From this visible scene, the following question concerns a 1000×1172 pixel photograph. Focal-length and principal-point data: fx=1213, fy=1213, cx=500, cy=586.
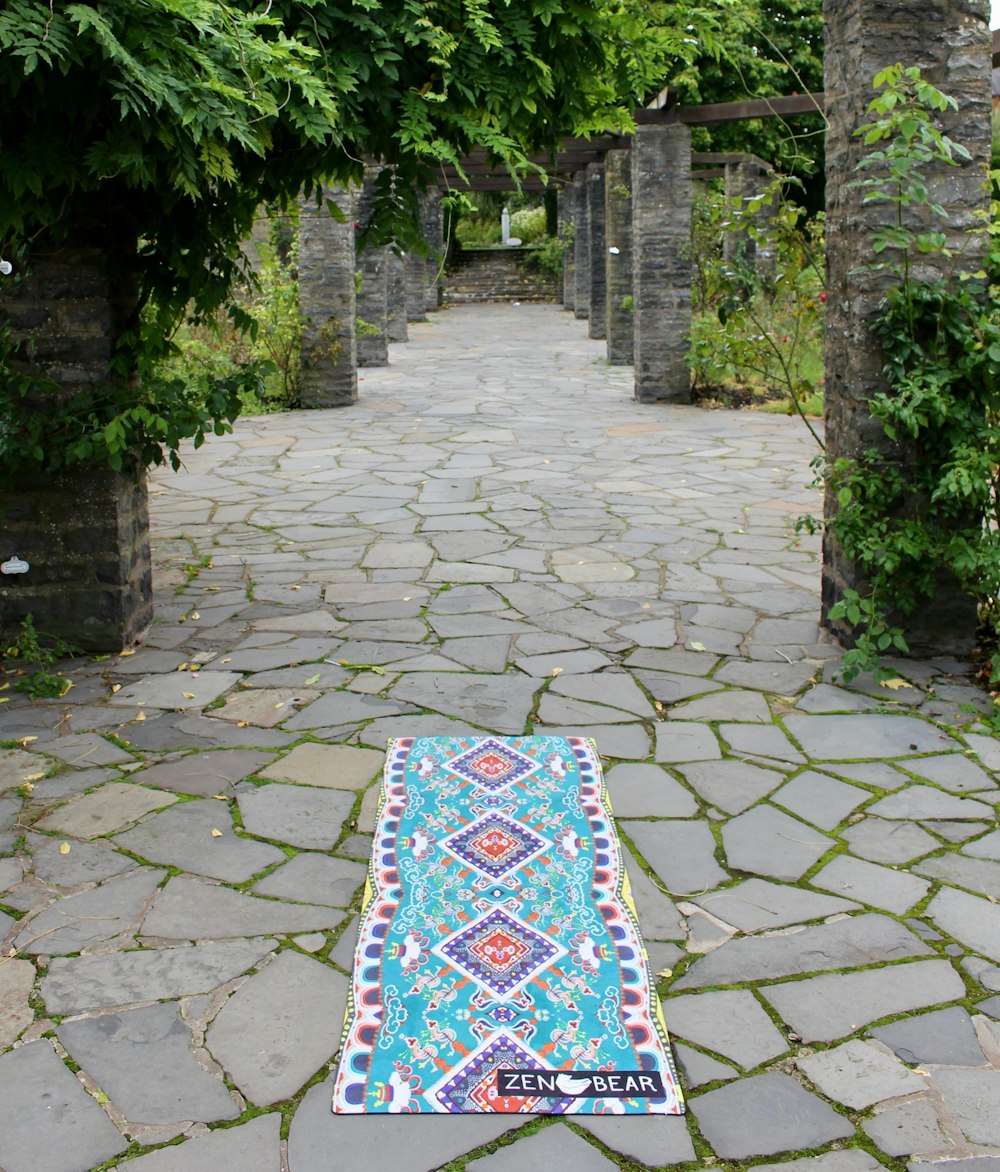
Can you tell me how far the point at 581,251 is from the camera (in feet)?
80.0

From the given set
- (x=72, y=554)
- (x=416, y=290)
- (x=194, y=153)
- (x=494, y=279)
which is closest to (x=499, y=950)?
(x=194, y=153)

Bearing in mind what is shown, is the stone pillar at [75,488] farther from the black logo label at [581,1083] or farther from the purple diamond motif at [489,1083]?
the black logo label at [581,1083]

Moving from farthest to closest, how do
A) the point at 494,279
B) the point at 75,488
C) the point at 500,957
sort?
the point at 494,279, the point at 75,488, the point at 500,957

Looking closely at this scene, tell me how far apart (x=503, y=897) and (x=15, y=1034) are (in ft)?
4.15

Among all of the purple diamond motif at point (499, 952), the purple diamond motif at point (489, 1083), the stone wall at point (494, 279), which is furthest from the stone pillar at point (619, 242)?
the stone wall at point (494, 279)

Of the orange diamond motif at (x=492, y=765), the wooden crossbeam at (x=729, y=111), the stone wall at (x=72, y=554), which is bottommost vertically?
the orange diamond motif at (x=492, y=765)

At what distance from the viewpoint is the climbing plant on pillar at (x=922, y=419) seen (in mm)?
4613

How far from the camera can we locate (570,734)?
4469mm

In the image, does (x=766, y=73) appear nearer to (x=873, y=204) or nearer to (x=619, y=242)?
(x=619, y=242)

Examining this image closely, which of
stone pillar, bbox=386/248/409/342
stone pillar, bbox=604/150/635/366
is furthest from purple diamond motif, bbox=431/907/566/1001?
stone pillar, bbox=386/248/409/342

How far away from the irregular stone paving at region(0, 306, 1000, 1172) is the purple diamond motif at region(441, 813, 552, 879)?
0.30 m

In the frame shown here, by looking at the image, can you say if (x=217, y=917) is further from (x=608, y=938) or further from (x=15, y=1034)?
(x=608, y=938)

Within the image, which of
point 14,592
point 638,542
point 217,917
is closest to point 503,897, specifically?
point 217,917

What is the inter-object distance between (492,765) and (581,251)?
2156 cm
